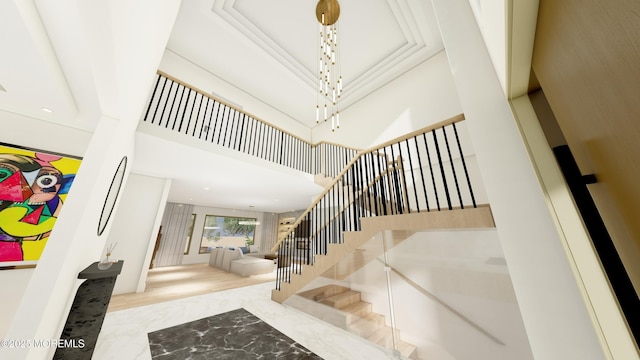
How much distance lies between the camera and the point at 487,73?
158 centimetres

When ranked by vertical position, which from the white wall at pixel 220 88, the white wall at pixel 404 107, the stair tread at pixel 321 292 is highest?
the white wall at pixel 220 88

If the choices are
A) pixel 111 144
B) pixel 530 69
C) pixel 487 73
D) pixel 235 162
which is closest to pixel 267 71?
pixel 235 162

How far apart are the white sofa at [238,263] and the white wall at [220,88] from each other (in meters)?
4.40

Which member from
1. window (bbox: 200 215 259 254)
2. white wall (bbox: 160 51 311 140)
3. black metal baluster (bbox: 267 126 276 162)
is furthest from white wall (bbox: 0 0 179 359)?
window (bbox: 200 215 259 254)

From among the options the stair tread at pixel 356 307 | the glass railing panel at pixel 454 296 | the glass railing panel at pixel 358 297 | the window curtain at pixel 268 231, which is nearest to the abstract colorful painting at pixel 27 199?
the glass railing panel at pixel 358 297

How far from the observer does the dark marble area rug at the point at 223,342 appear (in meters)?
2.20

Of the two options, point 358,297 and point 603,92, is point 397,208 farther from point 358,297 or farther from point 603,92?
point 603,92

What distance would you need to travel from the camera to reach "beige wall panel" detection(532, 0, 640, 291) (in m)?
0.37

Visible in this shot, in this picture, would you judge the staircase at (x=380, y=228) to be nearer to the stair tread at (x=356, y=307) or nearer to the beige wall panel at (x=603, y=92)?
the stair tread at (x=356, y=307)

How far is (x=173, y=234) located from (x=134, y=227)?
15.3ft

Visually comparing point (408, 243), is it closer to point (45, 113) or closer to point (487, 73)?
point (487, 73)

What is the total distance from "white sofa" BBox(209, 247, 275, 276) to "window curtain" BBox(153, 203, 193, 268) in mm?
1952

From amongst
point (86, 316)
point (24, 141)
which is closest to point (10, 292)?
point (86, 316)

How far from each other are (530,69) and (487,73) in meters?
0.64
